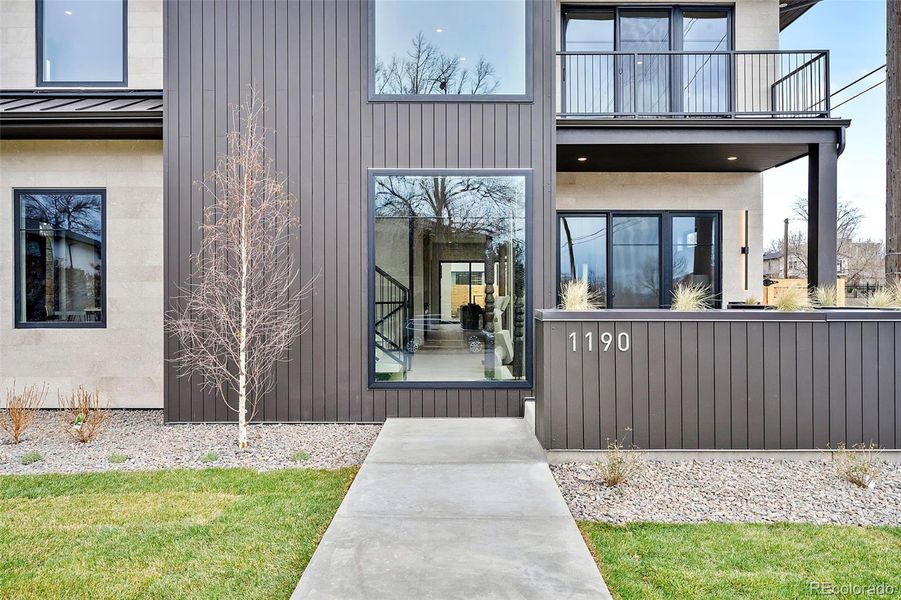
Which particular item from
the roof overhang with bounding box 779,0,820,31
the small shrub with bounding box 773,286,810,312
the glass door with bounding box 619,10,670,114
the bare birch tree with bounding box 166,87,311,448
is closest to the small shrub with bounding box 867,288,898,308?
the small shrub with bounding box 773,286,810,312

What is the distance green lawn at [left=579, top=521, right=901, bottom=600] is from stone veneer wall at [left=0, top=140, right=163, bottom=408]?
5.61 meters

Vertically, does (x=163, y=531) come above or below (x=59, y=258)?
below

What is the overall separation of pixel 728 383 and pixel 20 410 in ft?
20.9

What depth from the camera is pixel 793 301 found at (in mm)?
4039

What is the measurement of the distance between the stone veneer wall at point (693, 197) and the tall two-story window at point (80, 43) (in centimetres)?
618

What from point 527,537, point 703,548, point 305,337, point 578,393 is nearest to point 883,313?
point 578,393

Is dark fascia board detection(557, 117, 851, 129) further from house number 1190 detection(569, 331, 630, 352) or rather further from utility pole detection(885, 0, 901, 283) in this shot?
house number 1190 detection(569, 331, 630, 352)

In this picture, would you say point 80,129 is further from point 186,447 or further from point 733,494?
point 733,494

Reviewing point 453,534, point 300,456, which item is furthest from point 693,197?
point 453,534

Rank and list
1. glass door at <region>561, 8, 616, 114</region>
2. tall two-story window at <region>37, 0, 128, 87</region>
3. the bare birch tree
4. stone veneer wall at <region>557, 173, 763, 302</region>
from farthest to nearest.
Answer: stone veneer wall at <region>557, 173, 763, 302</region>, glass door at <region>561, 8, 616, 114</region>, tall two-story window at <region>37, 0, 128, 87</region>, the bare birch tree

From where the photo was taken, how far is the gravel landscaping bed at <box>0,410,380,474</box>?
400cm

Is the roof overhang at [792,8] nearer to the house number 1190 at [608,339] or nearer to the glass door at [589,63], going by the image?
Answer: the glass door at [589,63]

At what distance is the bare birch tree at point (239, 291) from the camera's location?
4891 millimetres

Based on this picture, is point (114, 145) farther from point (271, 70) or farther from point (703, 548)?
point (703, 548)
